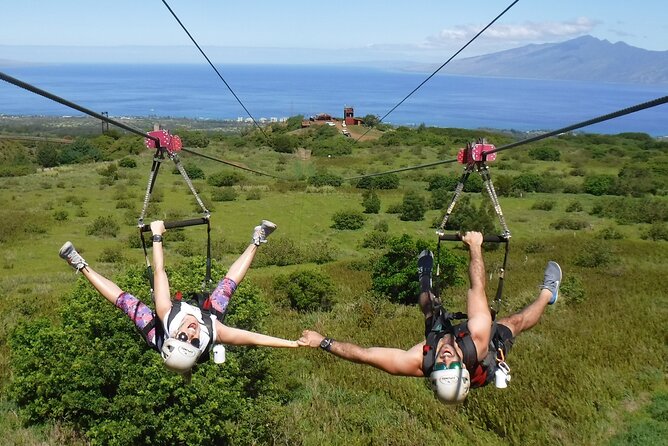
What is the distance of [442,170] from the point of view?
4553cm

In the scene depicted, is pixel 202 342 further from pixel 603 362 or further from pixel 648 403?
pixel 603 362

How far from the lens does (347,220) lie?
2923cm

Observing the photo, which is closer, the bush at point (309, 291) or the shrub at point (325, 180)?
the bush at point (309, 291)

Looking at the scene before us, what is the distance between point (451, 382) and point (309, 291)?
41.8 ft

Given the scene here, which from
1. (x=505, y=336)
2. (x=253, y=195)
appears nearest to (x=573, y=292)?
(x=505, y=336)

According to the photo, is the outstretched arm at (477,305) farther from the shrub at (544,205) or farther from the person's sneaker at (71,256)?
the shrub at (544,205)

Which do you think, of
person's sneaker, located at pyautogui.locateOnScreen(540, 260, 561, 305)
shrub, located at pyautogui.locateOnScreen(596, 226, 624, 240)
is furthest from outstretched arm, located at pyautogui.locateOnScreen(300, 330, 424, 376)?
shrub, located at pyautogui.locateOnScreen(596, 226, 624, 240)

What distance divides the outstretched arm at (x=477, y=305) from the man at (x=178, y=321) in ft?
4.87

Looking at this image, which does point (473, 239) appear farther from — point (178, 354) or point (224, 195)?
point (224, 195)

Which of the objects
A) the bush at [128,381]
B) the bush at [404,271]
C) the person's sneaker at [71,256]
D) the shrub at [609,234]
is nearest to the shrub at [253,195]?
the bush at [404,271]

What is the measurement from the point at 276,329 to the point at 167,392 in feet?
19.8

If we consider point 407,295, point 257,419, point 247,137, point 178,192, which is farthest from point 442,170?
point 257,419

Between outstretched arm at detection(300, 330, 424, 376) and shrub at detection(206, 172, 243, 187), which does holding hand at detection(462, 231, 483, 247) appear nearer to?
outstretched arm at detection(300, 330, 424, 376)

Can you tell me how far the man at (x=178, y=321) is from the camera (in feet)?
16.2
